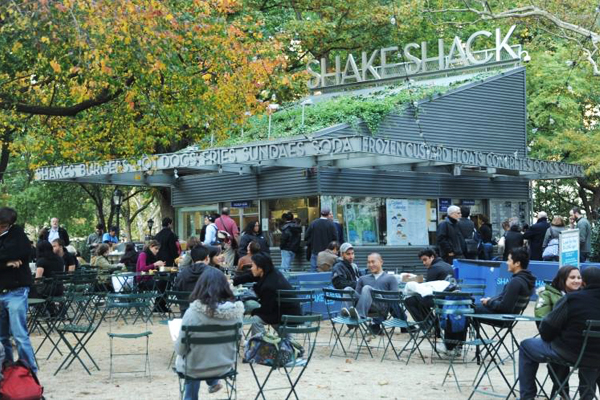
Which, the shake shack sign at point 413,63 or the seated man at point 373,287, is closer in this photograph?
the seated man at point 373,287

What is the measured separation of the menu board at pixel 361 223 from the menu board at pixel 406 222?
0.40 meters

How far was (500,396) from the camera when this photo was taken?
→ 8266 mm

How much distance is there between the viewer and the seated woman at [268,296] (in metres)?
9.73

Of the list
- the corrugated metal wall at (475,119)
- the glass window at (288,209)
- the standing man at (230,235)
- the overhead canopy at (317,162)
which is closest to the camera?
the overhead canopy at (317,162)

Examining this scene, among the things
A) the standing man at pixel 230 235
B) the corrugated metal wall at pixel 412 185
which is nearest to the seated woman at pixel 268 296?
the standing man at pixel 230 235

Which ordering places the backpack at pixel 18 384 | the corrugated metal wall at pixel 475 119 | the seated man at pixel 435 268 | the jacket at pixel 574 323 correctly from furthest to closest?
1. the corrugated metal wall at pixel 475 119
2. the seated man at pixel 435 268
3. the jacket at pixel 574 323
4. the backpack at pixel 18 384

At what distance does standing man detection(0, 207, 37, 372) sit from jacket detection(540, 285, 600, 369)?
4901mm

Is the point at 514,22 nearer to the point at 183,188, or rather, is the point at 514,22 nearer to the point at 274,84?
the point at 274,84

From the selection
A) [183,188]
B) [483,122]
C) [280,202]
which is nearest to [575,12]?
[483,122]

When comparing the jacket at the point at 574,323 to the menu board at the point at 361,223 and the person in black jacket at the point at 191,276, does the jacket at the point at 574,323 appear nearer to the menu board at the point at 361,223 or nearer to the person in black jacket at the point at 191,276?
the person in black jacket at the point at 191,276

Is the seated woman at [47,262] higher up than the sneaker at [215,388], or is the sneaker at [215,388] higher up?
the seated woman at [47,262]

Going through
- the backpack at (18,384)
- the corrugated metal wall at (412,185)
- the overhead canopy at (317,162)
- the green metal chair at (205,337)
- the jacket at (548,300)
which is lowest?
the backpack at (18,384)

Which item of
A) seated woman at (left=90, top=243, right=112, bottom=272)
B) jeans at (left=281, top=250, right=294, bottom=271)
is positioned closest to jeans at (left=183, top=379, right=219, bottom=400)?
seated woman at (left=90, top=243, right=112, bottom=272)

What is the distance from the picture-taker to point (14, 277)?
350 inches
